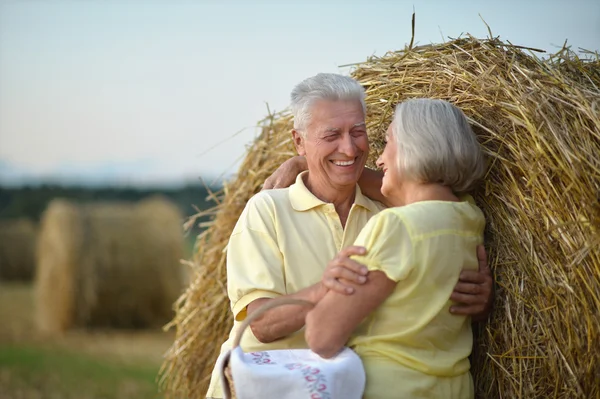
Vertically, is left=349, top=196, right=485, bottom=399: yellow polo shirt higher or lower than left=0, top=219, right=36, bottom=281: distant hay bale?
higher

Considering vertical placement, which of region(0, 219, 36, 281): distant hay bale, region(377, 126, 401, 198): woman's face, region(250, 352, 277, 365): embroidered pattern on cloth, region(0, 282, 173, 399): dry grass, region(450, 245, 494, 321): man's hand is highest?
region(377, 126, 401, 198): woman's face

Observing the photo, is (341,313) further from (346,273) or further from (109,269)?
(109,269)

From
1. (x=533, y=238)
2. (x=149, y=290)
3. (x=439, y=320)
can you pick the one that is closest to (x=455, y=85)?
(x=533, y=238)

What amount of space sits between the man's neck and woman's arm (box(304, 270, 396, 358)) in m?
0.61

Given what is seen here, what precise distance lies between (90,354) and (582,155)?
5.71 m

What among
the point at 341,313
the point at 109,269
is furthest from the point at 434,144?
the point at 109,269

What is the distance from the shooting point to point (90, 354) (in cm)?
725

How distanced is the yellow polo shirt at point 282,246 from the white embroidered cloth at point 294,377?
41 centimetres

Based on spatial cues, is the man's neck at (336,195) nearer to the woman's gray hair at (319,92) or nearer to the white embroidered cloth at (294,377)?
the woman's gray hair at (319,92)

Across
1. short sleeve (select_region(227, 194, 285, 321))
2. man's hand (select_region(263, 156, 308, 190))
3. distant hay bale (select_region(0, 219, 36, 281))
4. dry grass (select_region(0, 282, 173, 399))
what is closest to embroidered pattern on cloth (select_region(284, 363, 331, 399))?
short sleeve (select_region(227, 194, 285, 321))

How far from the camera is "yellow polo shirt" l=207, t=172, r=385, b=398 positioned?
273 centimetres

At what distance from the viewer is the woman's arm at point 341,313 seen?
2.33 metres

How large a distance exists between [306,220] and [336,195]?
0.16 meters

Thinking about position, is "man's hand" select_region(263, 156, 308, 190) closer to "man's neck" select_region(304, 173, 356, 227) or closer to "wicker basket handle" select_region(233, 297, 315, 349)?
"man's neck" select_region(304, 173, 356, 227)
